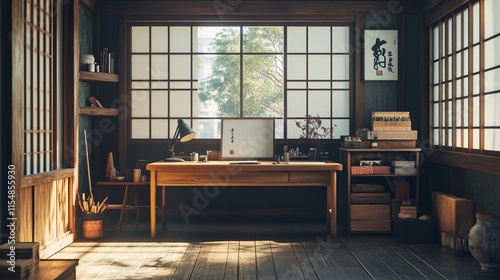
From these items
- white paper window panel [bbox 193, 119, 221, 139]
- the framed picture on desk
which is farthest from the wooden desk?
white paper window panel [bbox 193, 119, 221, 139]

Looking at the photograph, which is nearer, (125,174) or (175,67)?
(125,174)

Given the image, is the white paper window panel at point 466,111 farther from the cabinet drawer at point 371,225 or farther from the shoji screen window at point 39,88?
the shoji screen window at point 39,88

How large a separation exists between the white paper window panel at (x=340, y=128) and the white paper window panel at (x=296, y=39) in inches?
37.0

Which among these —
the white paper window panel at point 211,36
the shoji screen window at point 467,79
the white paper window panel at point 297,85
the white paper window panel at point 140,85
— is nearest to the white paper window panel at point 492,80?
the shoji screen window at point 467,79

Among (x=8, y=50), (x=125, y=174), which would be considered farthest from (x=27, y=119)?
(x=125, y=174)

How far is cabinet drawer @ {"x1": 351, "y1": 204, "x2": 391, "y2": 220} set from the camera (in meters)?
5.01

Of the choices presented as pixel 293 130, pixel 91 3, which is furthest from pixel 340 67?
pixel 91 3

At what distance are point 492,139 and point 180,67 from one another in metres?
3.47

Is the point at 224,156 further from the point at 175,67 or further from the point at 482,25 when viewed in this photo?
the point at 482,25

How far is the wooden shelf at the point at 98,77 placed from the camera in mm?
5054

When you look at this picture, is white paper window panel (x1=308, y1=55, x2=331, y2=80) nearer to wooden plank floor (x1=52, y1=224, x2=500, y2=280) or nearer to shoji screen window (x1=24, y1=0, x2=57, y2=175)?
wooden plank floor (x1=52, y1=224, x2=500, y2=280)

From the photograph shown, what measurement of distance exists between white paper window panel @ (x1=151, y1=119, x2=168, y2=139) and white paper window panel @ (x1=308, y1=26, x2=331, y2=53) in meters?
1.98

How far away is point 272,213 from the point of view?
18.5ft

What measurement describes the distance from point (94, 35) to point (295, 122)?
257 cm
